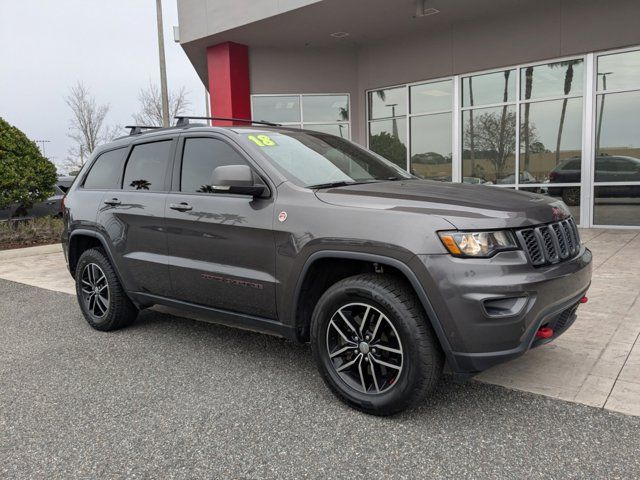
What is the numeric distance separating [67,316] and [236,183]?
3411 mm

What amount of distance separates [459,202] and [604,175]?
901 cm

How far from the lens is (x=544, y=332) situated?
2834 mm

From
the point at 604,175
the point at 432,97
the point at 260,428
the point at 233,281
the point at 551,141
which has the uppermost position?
the point at 432,97

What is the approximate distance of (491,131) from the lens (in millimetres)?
11812

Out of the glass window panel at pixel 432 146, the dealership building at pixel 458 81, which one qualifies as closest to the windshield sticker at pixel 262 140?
the dealership building at pixel 458 81

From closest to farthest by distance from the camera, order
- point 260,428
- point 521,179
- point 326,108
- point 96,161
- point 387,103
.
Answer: point 260,428, point 96,161, point 521,179, point 387,103, point 326,108

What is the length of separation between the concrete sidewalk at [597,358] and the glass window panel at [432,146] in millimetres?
6590

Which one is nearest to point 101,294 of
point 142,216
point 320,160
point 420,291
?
point 142,216

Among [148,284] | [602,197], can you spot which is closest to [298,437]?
[148,284]

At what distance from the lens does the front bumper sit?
8.58 feet

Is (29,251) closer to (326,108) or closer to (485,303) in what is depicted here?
(326,108)

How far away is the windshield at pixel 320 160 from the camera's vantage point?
3557 mm

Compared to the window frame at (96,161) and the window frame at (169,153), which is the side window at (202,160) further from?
the window frame at (96,161)

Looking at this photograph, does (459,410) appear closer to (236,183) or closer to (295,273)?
(295,273)
